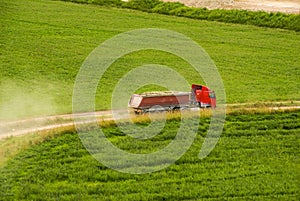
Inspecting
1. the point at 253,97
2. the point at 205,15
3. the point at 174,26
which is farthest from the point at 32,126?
the point at 205,15

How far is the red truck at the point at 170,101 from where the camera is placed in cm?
3490

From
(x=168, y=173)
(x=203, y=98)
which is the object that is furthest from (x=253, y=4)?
(x=168, y=173)

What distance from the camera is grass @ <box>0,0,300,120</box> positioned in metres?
41.2

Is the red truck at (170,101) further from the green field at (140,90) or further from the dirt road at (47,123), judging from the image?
the green field at (140,90)

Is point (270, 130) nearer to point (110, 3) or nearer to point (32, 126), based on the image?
point (32, 126)

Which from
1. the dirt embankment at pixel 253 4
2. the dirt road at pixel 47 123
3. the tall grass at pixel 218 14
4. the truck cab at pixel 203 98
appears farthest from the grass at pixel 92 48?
the dirt embankment at pixel 253 4

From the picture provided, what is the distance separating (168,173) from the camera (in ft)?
93.9

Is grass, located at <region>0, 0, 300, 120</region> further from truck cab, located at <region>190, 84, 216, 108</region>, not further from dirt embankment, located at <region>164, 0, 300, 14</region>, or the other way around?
dirt embankment, located at <region>164, 0, 300, 14</region>

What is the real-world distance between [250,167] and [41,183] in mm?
8629

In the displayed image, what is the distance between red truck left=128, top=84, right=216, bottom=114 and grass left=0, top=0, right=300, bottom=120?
3483 mm

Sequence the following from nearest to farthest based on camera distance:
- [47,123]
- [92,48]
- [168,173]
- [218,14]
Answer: [168,173]
[47,123]
[92,48]
[218,14]

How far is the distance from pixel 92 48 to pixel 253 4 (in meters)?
19.6

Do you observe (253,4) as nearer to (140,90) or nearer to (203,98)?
(140,90)

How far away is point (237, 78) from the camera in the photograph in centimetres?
4681
